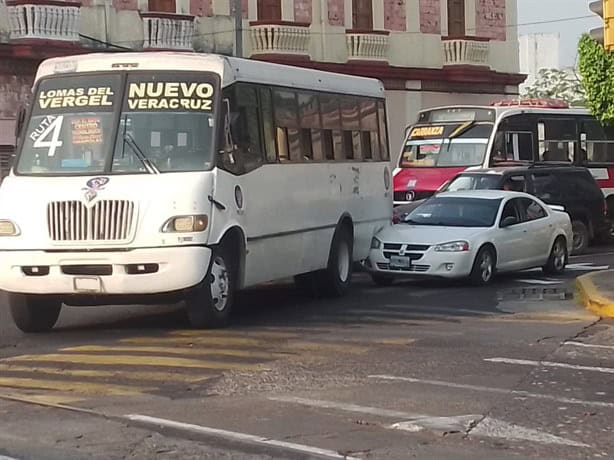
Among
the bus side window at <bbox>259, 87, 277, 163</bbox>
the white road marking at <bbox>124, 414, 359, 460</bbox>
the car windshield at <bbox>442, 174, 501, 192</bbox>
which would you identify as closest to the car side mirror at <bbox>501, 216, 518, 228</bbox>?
the car windshield at <bbox>442, 174, 501, 192</bbox>

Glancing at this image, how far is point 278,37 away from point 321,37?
6.48 feet

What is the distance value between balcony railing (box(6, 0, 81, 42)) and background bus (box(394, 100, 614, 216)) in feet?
27.8

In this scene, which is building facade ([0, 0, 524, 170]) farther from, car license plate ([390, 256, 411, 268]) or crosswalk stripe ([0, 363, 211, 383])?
crosswalk stripe ([0, 363, 211, 383])

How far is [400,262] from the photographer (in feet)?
59.9

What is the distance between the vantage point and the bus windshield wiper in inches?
517

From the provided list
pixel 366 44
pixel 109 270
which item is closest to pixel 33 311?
pixel 109 270

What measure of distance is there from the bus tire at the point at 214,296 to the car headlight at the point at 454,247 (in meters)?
5.12

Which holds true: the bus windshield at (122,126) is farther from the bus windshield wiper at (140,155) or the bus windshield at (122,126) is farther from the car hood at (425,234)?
the car hood at (425,234)

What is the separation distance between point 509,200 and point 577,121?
36.4 feet

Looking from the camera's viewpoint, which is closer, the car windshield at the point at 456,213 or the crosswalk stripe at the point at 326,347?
the crosswalk stripe at the point at 326,347

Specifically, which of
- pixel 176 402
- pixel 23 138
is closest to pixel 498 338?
pixel 176 402

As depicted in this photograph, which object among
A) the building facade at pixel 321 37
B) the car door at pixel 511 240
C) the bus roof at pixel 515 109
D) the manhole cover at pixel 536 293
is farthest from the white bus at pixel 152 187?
the building facade at pixel 321 37

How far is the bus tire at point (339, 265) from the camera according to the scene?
55.1 feet

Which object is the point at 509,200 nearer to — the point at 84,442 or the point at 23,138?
the point at 23,138
